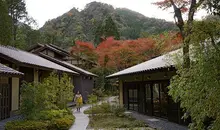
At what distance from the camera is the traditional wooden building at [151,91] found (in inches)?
437

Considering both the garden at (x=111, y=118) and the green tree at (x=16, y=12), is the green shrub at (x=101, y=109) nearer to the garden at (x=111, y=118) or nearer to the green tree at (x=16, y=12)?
the garden at (x=111, y=118)

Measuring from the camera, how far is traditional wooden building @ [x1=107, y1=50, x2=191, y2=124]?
11.1 meters

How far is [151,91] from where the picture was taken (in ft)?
45.5

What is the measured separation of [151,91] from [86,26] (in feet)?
145

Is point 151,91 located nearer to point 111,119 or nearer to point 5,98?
point 111,119

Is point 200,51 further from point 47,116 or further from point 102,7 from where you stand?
point 102,7

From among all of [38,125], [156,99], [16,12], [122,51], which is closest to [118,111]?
[156,99]

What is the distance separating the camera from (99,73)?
34.0 meters

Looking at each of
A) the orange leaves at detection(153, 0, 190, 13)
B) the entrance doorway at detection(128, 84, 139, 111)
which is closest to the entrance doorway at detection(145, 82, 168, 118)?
the entrance doorway at detection(128, 84, 139, 111)

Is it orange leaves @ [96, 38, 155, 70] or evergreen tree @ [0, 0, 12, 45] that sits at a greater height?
evergreen tree @ [0, 0, 12, 45]

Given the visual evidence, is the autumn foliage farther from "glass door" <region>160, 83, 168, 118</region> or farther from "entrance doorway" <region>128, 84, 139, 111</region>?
"glass door" <region>160, 83, 168, 118</region>

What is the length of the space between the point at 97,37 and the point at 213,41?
3904 centimetres

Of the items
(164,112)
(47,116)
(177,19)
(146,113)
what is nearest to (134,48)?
(146,113)

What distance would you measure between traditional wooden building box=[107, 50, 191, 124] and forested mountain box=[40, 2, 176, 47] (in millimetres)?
28418
